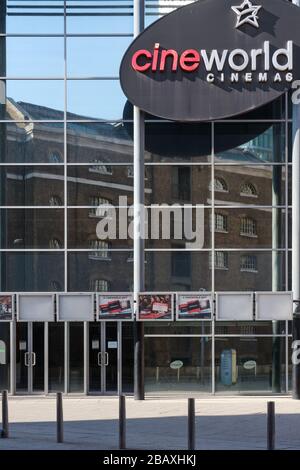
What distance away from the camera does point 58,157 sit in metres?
28.5

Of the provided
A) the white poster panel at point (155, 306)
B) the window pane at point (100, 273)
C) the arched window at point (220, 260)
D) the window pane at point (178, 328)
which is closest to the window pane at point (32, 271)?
the window pane at point (100, 273)

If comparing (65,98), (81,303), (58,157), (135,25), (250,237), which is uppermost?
(135,25)

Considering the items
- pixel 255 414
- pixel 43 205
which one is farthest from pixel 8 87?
pixel 255 414

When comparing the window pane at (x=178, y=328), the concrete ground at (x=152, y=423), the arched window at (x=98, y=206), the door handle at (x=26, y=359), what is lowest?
the concrete ground at (x=152, y=423)

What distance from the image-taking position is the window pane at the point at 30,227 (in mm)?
28359

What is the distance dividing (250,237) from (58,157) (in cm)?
625

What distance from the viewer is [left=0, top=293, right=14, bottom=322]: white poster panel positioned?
27906 mm

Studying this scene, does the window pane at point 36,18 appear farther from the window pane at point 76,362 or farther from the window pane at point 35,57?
the window pane at point 76,362

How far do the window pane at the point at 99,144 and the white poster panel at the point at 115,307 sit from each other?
11.4 ft

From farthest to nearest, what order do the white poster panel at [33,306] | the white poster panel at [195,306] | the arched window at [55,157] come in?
1. the arched window at [55,157]
2. the white poster panel at [33,306]
3. the white poster panel at [195,306]

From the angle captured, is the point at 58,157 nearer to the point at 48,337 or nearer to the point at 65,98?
the point at 65,98
